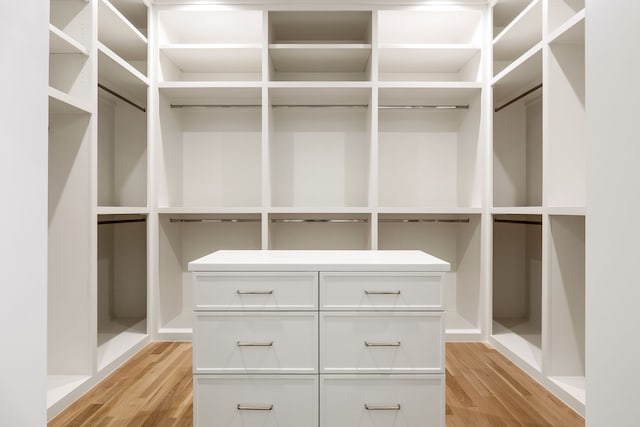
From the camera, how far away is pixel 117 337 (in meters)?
2.82

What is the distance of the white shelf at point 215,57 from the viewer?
2895 mm

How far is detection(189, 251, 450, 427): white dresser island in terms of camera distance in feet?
5.07

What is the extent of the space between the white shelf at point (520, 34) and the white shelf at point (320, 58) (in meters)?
0.95

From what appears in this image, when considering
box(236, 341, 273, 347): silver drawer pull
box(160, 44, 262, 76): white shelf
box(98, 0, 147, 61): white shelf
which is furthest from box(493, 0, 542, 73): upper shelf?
box(98, 0, 147, 61): white shelf

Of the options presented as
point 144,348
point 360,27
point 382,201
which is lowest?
point 144,348

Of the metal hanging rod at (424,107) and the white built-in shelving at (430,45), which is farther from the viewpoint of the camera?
the metal hanging rod at (424,107)

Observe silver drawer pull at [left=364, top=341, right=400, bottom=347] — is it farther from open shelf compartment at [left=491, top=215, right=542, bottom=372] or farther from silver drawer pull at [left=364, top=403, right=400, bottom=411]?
open shelf compartment at [left=491, top=215, right=542, bottom=372]

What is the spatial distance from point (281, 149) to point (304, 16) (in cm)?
105

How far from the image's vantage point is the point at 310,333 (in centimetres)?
155

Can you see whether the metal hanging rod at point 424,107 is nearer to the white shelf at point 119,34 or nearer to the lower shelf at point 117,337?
the white shelf at point 119,34
